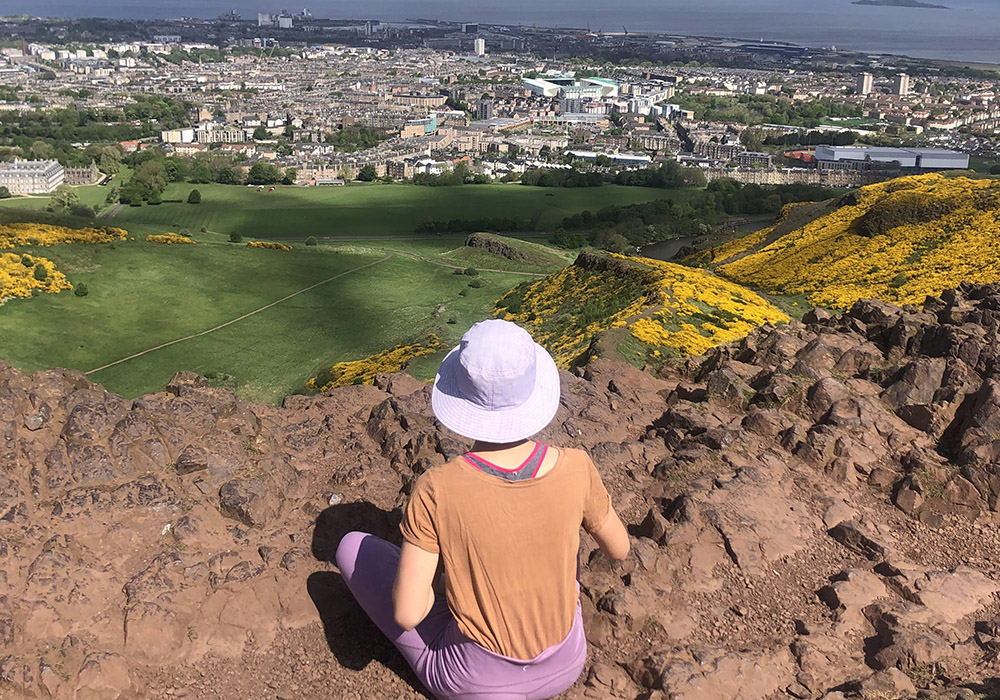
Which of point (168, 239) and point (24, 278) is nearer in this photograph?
point (24, 278)

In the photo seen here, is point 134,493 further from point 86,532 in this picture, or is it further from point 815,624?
point 815,624

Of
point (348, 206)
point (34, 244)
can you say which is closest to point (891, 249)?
point (34, 244)

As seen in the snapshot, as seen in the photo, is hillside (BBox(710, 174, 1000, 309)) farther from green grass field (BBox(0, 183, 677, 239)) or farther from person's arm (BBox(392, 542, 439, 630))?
green grass field (BBox(0, 183, 677, 239))

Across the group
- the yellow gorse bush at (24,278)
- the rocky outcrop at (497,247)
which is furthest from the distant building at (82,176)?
the yellow gorse bush at (24,278)

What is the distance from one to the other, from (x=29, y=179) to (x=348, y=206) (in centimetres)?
4553

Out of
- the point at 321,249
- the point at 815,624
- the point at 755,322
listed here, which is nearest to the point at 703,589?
the point at 815,624

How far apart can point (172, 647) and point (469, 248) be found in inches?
2328

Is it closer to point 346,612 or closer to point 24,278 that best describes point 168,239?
point 24,278

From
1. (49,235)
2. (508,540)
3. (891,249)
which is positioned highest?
(508,540)

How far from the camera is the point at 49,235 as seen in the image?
5362cm

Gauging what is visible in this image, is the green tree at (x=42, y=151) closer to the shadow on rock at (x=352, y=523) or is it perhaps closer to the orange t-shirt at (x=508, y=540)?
the shadow on rock at (x=352, y=523)

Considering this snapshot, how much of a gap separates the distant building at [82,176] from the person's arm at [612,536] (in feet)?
420

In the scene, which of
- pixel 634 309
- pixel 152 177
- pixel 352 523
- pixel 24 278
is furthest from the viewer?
pixel 152 177

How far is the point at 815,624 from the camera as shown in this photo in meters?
9.20
